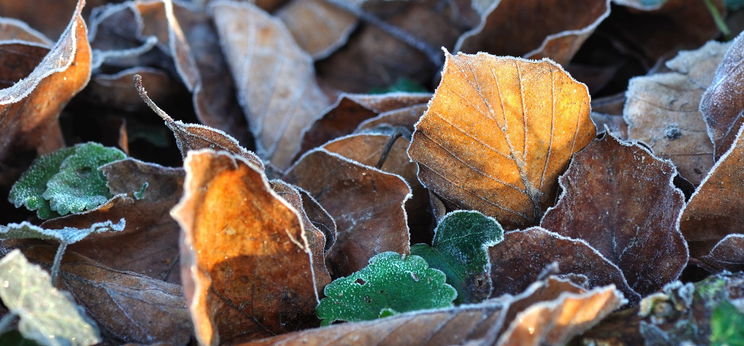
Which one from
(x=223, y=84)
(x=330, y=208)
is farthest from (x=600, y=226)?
(x=223, y=84)

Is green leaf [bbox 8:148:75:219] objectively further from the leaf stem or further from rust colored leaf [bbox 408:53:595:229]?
rust colored leaf [bbox 408:53:595:229]

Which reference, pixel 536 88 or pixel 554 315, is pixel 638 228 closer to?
pixel 536 88

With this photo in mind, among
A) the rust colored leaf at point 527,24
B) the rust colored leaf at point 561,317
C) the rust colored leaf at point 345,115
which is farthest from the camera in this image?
the rust colored leaf at point 527,24

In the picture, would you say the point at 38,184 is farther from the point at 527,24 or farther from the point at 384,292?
the point at 527,24

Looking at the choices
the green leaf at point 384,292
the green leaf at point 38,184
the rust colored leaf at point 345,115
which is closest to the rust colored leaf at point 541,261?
the green leaf at point 384,292

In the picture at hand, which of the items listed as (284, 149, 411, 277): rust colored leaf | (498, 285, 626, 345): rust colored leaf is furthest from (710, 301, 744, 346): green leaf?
(284, 149, 411, 277): rust colored leaf

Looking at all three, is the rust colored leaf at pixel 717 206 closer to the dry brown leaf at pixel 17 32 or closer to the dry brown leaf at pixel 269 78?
the dry brown leaf at pixel 269 78
